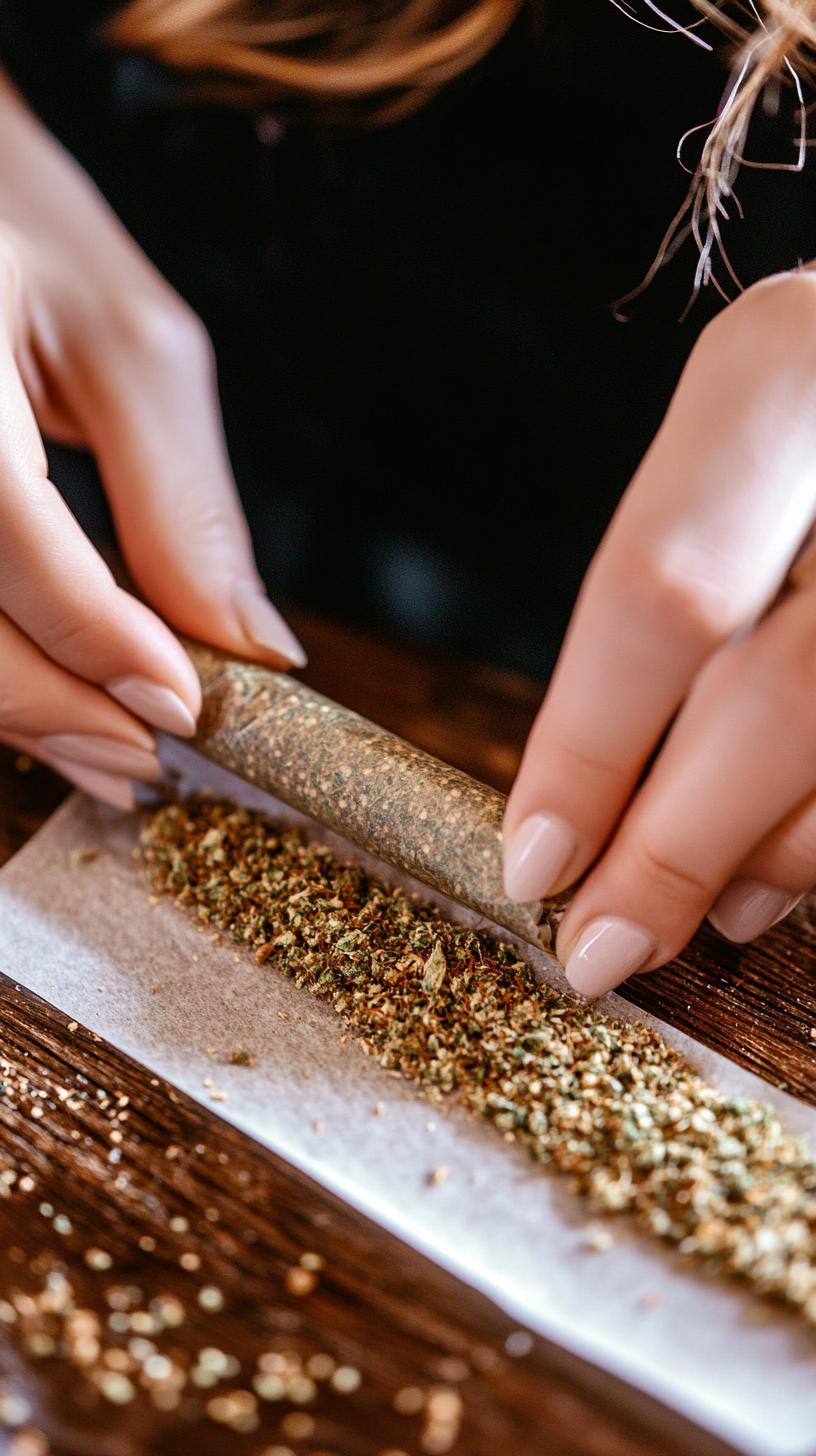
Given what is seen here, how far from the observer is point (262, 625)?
3.93 feet

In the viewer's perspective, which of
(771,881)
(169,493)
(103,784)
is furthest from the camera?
(169,493)

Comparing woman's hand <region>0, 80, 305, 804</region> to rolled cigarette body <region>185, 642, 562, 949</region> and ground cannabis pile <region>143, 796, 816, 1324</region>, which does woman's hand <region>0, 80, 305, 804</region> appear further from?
ground cannabis pile <region>143, 796, 816, 1324</region>

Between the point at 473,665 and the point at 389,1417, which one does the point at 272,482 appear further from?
the point at 389,1417

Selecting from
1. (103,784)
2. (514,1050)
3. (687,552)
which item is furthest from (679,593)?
(103,784)

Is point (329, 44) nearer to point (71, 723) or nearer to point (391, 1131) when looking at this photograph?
point (71, 723)

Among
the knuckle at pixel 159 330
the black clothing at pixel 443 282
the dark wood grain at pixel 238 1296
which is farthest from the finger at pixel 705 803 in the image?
the knuckle at pixel 159 330

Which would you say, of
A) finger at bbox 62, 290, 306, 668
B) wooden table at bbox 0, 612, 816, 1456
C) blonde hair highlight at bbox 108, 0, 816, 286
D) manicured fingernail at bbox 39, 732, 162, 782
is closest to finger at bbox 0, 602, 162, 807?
manicured fingernail at bbox 39, 732, 162, 782

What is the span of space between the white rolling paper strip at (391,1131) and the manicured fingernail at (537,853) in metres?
0.14

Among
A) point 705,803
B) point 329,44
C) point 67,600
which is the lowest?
point 67,600

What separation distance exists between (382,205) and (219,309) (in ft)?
1.12

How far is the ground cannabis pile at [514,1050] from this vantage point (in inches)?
28.2

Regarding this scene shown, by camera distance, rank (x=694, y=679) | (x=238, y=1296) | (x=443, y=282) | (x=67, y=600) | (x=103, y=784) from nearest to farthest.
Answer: (x=238, y=1296), (x=694, y=679), (x=67, y=600), (x=103, y=784), (x=443, y=282)

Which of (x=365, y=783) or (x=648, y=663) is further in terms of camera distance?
(x=365, y=783)

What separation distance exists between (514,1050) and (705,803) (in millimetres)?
292
